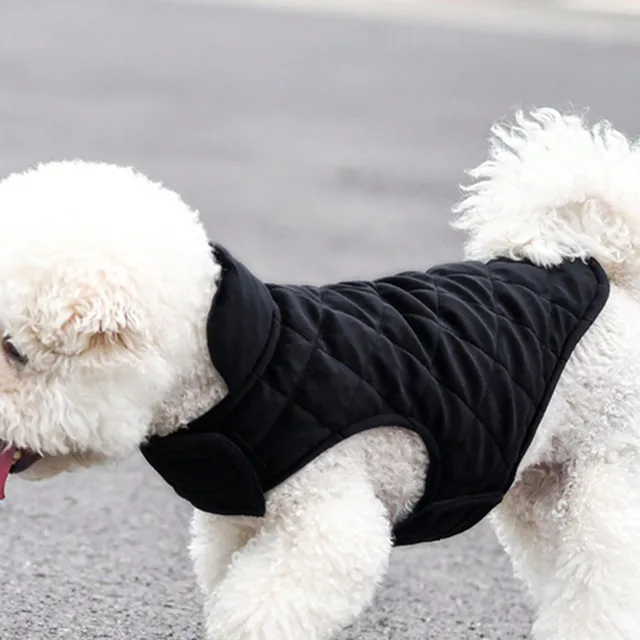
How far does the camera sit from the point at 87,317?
2.62m

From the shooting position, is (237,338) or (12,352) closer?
(12,352)

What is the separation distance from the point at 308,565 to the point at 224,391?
393 mm

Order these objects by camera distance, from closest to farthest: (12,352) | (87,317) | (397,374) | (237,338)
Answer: (87,317) → (12,352) → (237,338) → (397,374)

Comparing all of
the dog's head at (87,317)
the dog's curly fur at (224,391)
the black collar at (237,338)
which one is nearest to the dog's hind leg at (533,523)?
the dog's curly fur at (224,391)

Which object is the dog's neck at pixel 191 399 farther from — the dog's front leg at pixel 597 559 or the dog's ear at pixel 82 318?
the dog's front leg at pixel 597 559

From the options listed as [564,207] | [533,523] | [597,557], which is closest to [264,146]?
[564,207]

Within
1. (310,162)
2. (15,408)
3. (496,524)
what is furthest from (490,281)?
(310,162)

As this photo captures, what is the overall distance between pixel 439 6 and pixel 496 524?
17.2m

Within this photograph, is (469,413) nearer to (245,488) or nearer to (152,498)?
(245,488)

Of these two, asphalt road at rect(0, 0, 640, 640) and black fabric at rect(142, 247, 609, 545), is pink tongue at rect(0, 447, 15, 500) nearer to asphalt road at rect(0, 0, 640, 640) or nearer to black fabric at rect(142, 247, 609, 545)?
black fabric at rect(142, 247, 609, 545)

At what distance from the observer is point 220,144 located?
10930mm

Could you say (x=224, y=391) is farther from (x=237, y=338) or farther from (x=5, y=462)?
(x=5, y=462)

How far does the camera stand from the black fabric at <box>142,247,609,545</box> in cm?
287

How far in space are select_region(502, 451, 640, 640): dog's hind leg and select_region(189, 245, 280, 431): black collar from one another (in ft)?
2.88
